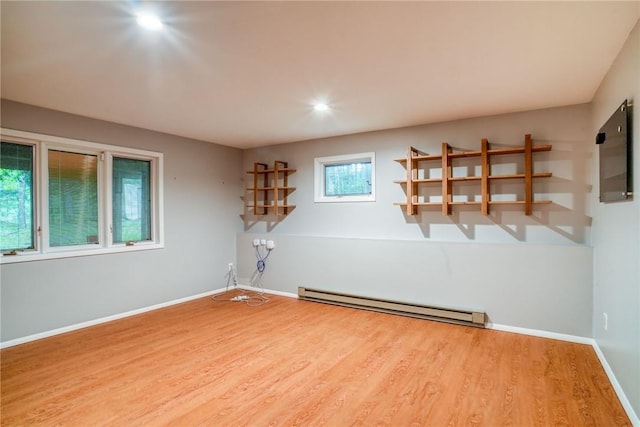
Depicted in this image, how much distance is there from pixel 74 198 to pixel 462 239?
4512 mm

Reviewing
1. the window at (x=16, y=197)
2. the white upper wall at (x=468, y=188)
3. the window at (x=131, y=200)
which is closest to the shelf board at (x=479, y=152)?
the white upper wall at (x=468, y=188)

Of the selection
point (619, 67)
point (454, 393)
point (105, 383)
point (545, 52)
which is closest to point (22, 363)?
point (105, 383)

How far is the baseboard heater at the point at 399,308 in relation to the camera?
3729 millimetres

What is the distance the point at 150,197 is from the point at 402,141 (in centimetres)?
347

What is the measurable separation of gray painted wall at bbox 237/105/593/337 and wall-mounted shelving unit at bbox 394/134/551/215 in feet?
0.47

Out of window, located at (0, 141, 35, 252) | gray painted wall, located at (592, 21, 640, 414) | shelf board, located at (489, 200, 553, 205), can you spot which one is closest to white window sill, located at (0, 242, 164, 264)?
window, located at (0, 141, 35, 252)

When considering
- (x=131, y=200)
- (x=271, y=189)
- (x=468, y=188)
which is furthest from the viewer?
(x=271, y=189)

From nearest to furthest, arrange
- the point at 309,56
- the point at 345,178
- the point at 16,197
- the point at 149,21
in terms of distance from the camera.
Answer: the point at 149,21 → the point at 309,56 → the point at 16,197 → the point at 345,178

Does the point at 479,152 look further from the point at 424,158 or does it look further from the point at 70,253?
the point at 70,253

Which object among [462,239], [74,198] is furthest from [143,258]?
[462,239]

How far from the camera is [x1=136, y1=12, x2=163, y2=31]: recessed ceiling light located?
1913 millimetres

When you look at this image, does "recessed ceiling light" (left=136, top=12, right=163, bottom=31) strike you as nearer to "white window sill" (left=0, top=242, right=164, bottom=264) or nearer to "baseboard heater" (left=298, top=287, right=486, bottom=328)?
"white window sill" (left=0, top=242, right=164, bottom=264)

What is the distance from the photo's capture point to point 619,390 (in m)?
2.32

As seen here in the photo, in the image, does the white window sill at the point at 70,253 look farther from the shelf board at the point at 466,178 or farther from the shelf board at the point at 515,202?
the shelf board at the point at 515,202
